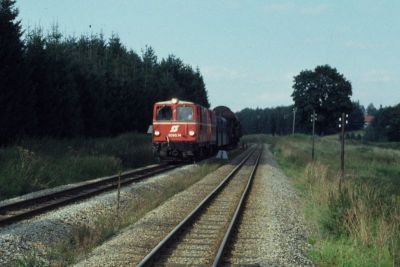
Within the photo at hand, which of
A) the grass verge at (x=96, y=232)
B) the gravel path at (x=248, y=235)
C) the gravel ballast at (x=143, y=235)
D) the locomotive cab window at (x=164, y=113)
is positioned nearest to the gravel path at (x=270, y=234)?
the gravel path at (x=248, y=235)

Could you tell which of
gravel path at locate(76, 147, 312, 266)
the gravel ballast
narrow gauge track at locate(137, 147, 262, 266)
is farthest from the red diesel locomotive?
narrow gauge track at locate(137, 147, 262, 266)

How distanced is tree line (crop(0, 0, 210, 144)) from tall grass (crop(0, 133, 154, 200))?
1.70 m

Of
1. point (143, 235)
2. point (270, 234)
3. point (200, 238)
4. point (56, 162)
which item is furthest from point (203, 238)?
point (56, 162)

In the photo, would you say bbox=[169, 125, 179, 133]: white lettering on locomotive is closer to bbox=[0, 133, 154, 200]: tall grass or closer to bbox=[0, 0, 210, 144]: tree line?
bbox=[0, 133, 154, 200]: tall grass

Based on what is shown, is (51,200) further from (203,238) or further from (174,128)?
(174,128)

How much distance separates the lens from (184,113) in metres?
28.8

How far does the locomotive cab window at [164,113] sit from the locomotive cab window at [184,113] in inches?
18.9

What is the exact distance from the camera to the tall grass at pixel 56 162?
16.5 metres

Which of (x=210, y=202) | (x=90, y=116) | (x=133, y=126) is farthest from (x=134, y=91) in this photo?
(x=210, y=202)

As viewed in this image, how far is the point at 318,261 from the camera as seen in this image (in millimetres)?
8531

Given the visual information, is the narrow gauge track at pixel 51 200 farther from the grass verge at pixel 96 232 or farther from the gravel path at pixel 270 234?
the gravel path at pixel 270 234

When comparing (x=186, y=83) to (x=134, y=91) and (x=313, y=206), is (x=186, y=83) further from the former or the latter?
(x=313, y=206)

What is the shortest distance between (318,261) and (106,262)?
3.22 metres

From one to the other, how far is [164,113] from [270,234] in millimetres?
19060
